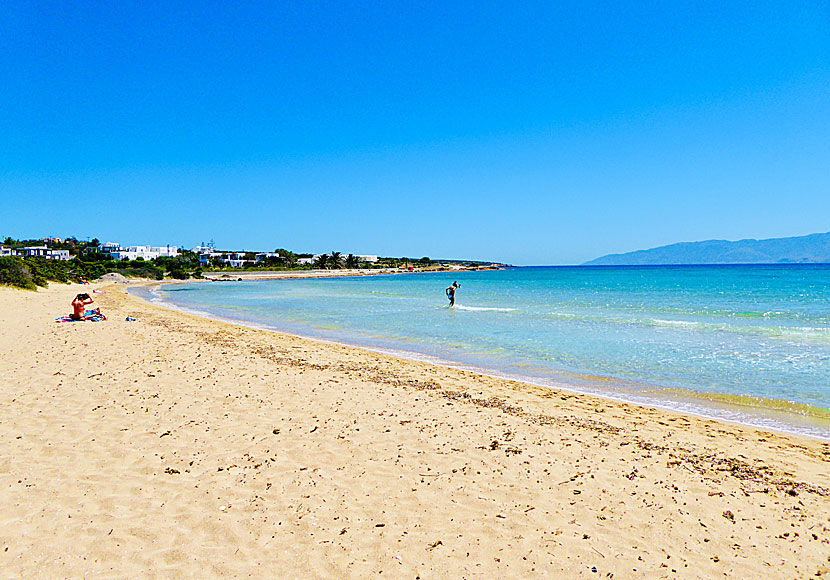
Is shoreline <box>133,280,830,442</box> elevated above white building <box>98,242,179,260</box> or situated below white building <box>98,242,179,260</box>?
below

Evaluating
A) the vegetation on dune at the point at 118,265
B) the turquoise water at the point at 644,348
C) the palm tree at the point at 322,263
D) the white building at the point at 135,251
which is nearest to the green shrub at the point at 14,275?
the vegetation on dune at the point at 118,265

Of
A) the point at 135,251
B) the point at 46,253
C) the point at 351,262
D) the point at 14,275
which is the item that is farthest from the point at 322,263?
the point at 14,275

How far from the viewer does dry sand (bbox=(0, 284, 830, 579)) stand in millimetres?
3525

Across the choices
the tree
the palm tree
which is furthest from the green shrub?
the tree

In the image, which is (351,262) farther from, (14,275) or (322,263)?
(14,275)

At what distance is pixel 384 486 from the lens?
4.70 m

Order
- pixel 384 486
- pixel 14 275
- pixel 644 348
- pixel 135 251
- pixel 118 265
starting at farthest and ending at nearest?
pixel 135 251
pixel 118 265
pixel 14 275
pixel 644 348
pixel 384 486

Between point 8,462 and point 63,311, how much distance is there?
20.2 meters

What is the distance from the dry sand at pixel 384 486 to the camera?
3525 millimetres

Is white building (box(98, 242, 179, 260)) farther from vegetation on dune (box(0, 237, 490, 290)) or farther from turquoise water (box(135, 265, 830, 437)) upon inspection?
turquoise water (box(135, 265, 830, 437))

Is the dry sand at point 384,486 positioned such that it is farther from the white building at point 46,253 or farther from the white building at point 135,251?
the white building at point 135,251

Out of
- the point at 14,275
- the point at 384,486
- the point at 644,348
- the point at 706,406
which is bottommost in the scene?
the point at 644,348

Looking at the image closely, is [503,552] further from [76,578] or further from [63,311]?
[63,311]

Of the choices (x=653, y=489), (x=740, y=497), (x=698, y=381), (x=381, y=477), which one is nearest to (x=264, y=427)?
(x=381, y=477)
